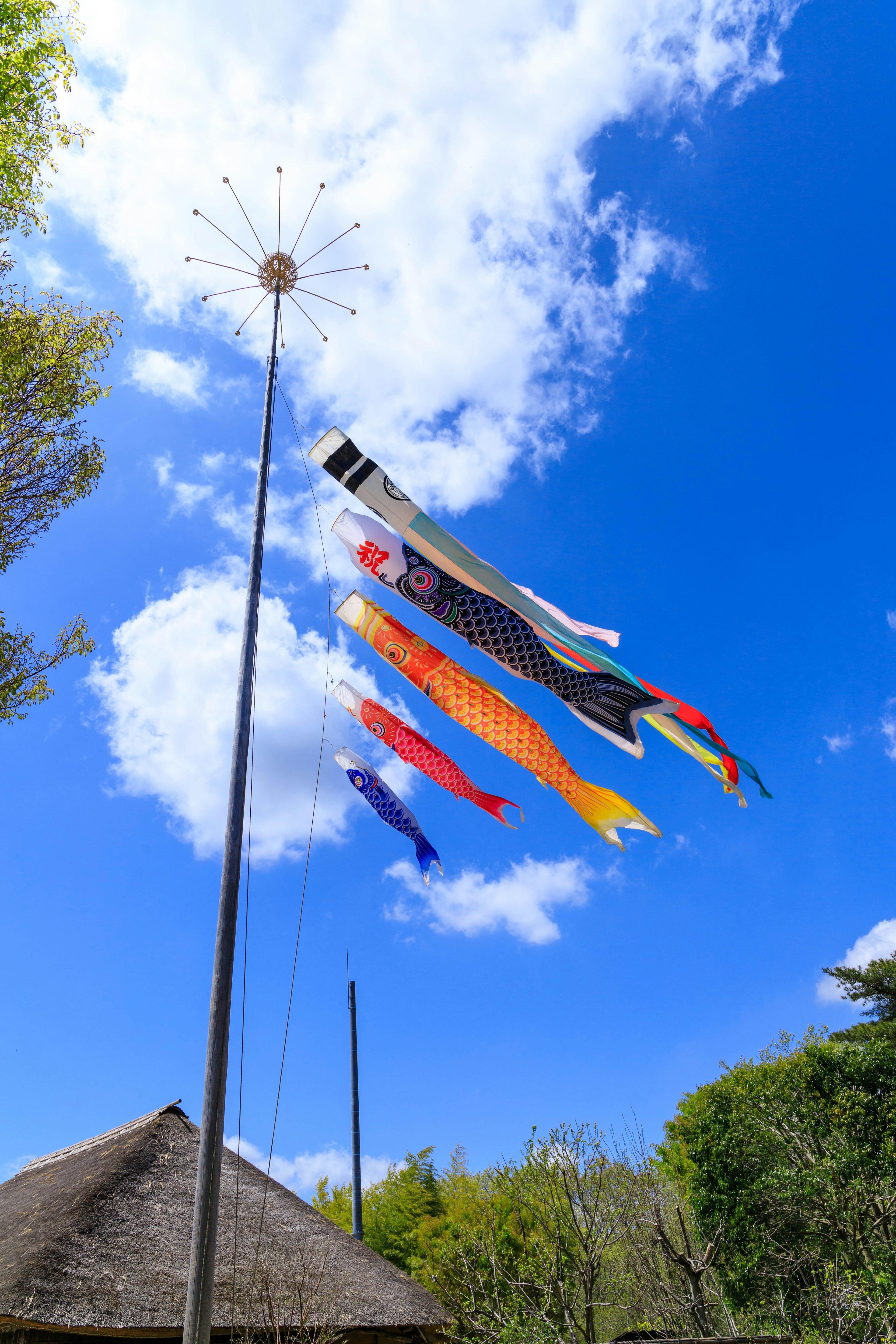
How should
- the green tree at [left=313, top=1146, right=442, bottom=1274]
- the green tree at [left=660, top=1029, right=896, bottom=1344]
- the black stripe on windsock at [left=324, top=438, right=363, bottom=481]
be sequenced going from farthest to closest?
the green tree at [left=313, top=1146, right=442, bottom=1274]
the green tree at [left=660, top=1029, right=896, bottom=1344]
the black stripe on windsock at [left=324, top=438, right=363, bottom=481]

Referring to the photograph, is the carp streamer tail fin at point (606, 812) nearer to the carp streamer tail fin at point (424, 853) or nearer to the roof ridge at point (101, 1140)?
the carp streamer tail fin at point (424, 853)

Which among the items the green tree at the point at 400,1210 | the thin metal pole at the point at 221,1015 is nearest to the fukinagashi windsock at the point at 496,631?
the thin metal pole at the point at 221,1015

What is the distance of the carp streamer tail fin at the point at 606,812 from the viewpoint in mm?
7566

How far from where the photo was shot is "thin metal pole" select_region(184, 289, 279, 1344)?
4000mm

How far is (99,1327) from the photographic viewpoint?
5.99 m

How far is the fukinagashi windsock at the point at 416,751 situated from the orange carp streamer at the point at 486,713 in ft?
2.52

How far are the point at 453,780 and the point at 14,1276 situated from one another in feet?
18.5

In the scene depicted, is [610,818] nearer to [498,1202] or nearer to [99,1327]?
[99,1327]

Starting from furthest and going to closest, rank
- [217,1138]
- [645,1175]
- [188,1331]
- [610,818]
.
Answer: [645,1175], [610,818], [217,1138], [188,1331]

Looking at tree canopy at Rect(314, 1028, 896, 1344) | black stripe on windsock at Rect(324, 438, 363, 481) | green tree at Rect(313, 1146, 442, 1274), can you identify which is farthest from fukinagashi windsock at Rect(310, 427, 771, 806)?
green tree at Rect(313, 1146, 442, 1274)

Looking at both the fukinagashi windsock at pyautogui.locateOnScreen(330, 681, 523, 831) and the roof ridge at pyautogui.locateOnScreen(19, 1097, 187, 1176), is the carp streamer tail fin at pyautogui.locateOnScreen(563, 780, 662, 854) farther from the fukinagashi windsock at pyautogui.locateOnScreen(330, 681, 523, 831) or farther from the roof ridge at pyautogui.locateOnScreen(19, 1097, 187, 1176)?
the roof ridge at pyautogui.locateOnScreen(19, 1097, 187, 1176)

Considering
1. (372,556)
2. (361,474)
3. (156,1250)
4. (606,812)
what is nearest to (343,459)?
(361,474)

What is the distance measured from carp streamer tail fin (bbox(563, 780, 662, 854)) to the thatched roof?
460 cm

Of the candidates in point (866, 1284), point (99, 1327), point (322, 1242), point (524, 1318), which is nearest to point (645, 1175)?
point (866, 1284)
